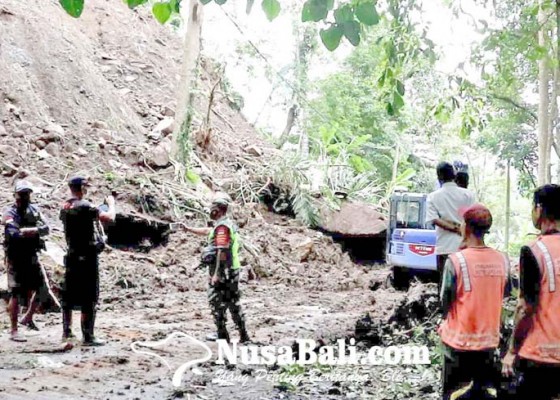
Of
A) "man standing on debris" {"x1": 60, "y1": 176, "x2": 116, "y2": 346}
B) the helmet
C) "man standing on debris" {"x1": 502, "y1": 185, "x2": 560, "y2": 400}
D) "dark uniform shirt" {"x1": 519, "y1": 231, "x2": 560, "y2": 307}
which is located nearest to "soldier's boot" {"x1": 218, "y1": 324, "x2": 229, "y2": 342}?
"man standing on debris" {"x1": 60, "y1": 176, "x2": 116, "y2": 346}

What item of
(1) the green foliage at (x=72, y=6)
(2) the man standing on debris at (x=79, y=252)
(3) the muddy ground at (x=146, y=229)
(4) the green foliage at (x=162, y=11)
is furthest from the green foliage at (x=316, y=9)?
(2) the man standing on debris at (x=79, y=252)

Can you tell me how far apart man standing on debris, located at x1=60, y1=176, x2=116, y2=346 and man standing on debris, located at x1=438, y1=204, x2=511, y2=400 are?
386cm

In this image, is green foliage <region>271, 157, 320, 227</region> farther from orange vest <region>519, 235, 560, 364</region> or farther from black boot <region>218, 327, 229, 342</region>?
orange vest <region>519, 235, 560, 364</region>

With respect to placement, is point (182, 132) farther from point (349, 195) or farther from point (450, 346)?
point (450, 346)

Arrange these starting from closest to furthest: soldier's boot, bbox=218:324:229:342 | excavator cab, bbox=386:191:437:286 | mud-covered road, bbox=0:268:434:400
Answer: mud-covered road, bbox=0:268:434:400
soldier's boot, bbox=218:324:229:342
excavator cab, bbox=386:191:437:286

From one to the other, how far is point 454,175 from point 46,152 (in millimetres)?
9522

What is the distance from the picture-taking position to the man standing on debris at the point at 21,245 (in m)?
6.64

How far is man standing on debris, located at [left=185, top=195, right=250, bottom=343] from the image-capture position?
6.13 meters

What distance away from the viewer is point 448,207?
5262 millimetres

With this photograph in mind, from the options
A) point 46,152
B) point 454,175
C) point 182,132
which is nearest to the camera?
point 454,175

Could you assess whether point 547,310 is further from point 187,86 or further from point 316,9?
point 187,86

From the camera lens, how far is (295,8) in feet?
47.6

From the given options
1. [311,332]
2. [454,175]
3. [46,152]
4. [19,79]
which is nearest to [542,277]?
[454,175]

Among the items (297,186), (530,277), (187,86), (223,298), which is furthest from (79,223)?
(297,186)
